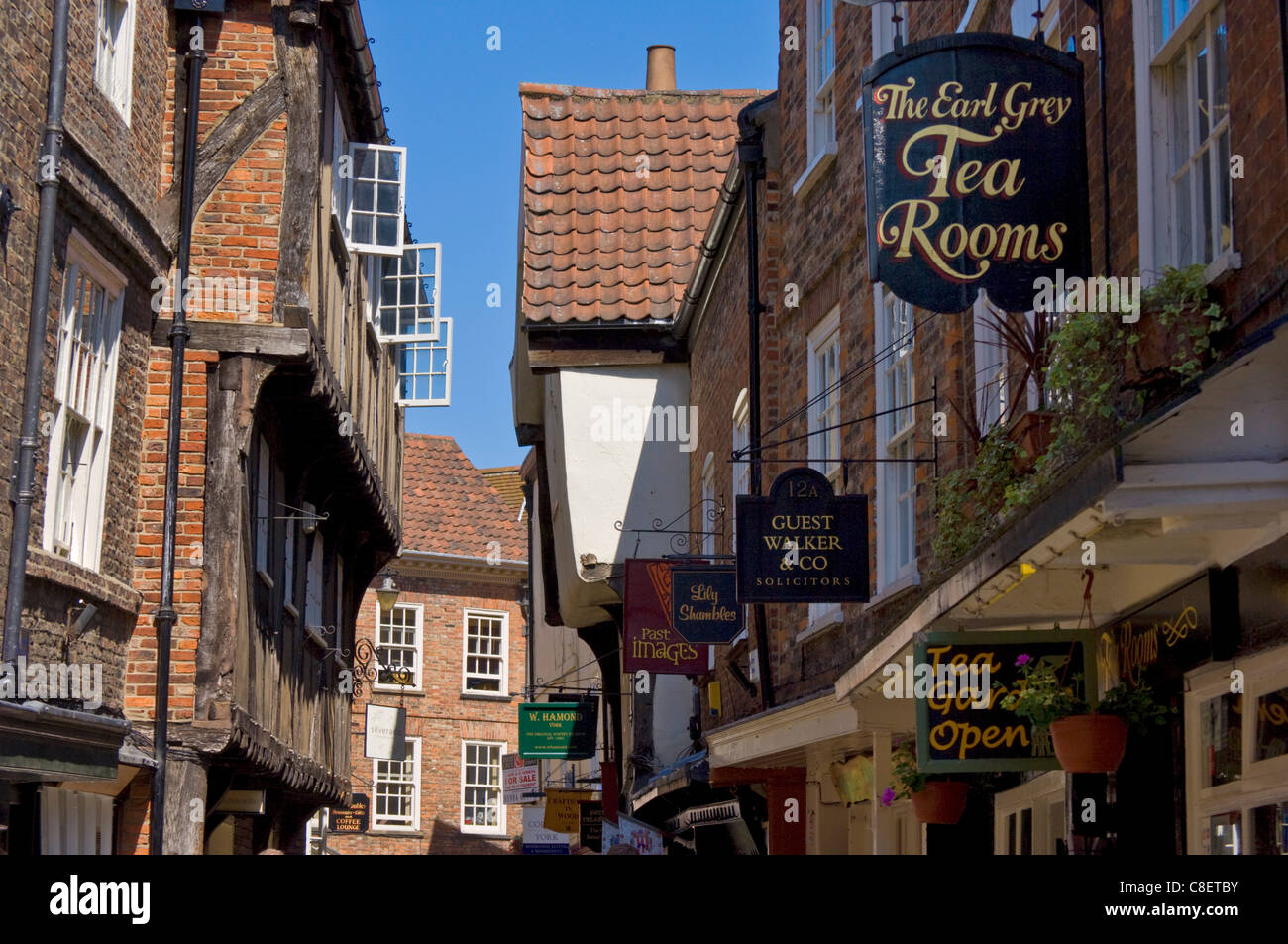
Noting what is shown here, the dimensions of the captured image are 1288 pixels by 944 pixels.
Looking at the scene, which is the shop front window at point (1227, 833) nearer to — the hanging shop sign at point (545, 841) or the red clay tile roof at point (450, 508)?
the hanging shop sign at point (545, 841)

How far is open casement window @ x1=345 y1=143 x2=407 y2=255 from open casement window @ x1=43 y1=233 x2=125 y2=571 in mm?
5701

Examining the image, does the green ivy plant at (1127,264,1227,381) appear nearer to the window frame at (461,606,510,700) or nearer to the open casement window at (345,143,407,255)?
the open casement window at (345,143,407,255)

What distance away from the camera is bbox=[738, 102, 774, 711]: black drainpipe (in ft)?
43.7

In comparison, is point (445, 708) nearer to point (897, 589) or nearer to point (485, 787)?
point (485, 787)

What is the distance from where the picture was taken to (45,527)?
10539 mm

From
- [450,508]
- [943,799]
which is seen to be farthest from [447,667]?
[943,799]

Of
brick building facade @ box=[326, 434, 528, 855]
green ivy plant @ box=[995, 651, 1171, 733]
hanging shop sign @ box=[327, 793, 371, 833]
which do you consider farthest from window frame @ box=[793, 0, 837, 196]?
brick building facade @ box=[326, 434, 528, 855]

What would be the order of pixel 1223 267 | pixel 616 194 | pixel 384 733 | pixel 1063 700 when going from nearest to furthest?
pixel 1223 267, pixel 1063 700, pixel 616 194, pixel 384 733

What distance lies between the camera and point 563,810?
936 inches

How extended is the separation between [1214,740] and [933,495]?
3283mm

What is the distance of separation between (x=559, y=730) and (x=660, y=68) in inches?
391

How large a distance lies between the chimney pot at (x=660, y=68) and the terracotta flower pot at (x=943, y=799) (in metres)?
17.7

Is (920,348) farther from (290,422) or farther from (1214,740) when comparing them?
(290,422)
